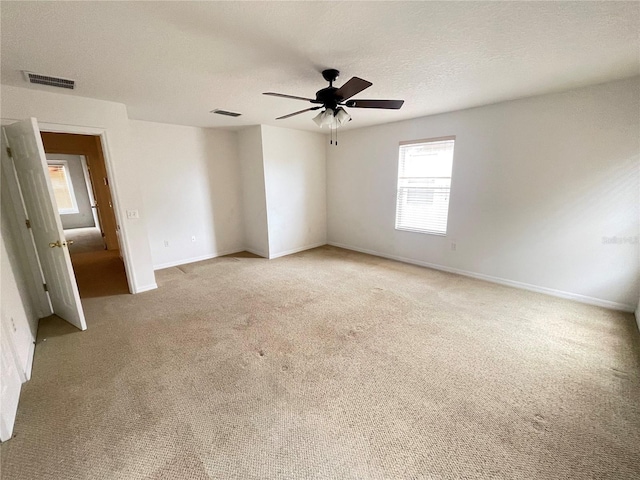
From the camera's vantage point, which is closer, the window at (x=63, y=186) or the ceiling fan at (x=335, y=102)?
the ceiling fan at (x=335, y=102)

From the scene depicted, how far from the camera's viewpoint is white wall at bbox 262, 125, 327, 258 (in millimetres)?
4867

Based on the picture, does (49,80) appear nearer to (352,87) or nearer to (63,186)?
(352,87)

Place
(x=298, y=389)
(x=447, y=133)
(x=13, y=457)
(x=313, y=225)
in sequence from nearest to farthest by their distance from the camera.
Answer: (x=13, y=457)
(x=298, y=389)
(x=447, y=133)
(x=313, y=225)

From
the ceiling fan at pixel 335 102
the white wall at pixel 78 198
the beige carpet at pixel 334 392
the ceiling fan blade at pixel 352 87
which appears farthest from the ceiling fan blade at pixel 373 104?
the white wall at pixel 78 198

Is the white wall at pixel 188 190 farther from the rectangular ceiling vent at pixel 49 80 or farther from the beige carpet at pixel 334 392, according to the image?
the beige carpet at pixel 334 392

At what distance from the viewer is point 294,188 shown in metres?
5.29

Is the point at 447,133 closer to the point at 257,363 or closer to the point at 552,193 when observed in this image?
the point at 552,193

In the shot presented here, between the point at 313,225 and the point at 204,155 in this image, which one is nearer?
the point at 204,155

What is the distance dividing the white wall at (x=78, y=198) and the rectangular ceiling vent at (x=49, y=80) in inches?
302

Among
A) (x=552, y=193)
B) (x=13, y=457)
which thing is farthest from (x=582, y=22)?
(x=13, y=457)

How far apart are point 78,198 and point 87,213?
1.73 ft

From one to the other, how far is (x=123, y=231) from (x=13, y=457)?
253 centimetres

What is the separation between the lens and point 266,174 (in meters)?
4.78

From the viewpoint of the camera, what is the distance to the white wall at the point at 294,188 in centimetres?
487
